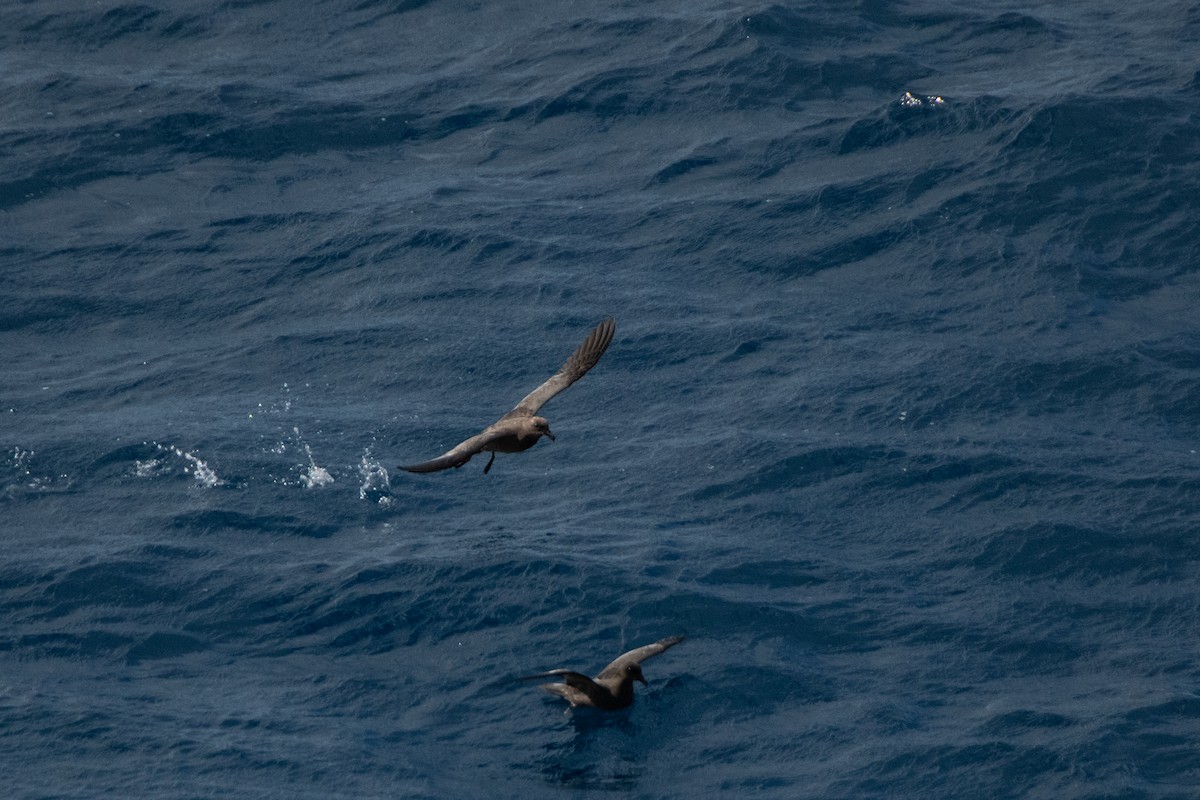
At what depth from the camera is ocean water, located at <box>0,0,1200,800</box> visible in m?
22.2

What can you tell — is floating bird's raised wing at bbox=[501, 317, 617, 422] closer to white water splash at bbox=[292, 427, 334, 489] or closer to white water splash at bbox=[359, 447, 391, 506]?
white water splash at bbox=[359, 447, 391, 506]

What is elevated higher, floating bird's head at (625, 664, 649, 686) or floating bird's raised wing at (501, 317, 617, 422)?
floating bird's raised wing at (501, 317, 617, 422)

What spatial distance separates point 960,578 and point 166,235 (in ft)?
51.4

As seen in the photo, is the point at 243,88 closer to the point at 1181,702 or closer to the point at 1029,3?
the point at 1029,3

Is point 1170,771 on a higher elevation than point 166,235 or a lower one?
lower

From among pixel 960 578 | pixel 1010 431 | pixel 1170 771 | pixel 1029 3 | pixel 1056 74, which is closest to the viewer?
pixel 1170 771

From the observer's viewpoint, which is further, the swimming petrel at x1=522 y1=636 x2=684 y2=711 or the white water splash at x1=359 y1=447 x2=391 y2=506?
the white water splash at x1=359 y1=447 x2=391 y2=506

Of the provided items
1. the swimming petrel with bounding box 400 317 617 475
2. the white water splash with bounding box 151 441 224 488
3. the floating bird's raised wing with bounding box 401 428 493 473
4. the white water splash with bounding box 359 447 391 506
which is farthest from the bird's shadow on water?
the white water splash with bounding box 151 441 224 488

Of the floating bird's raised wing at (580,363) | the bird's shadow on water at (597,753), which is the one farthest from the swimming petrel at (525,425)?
the bird's shadow on water at (597,753)

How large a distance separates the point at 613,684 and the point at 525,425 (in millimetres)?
3209

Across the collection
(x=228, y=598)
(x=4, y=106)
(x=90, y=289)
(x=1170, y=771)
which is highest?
(x=4, y=106)

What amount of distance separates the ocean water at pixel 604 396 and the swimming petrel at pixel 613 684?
0.82 feet

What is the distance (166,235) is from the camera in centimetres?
3259

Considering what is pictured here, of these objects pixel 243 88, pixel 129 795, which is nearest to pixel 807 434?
pixel 129 795
